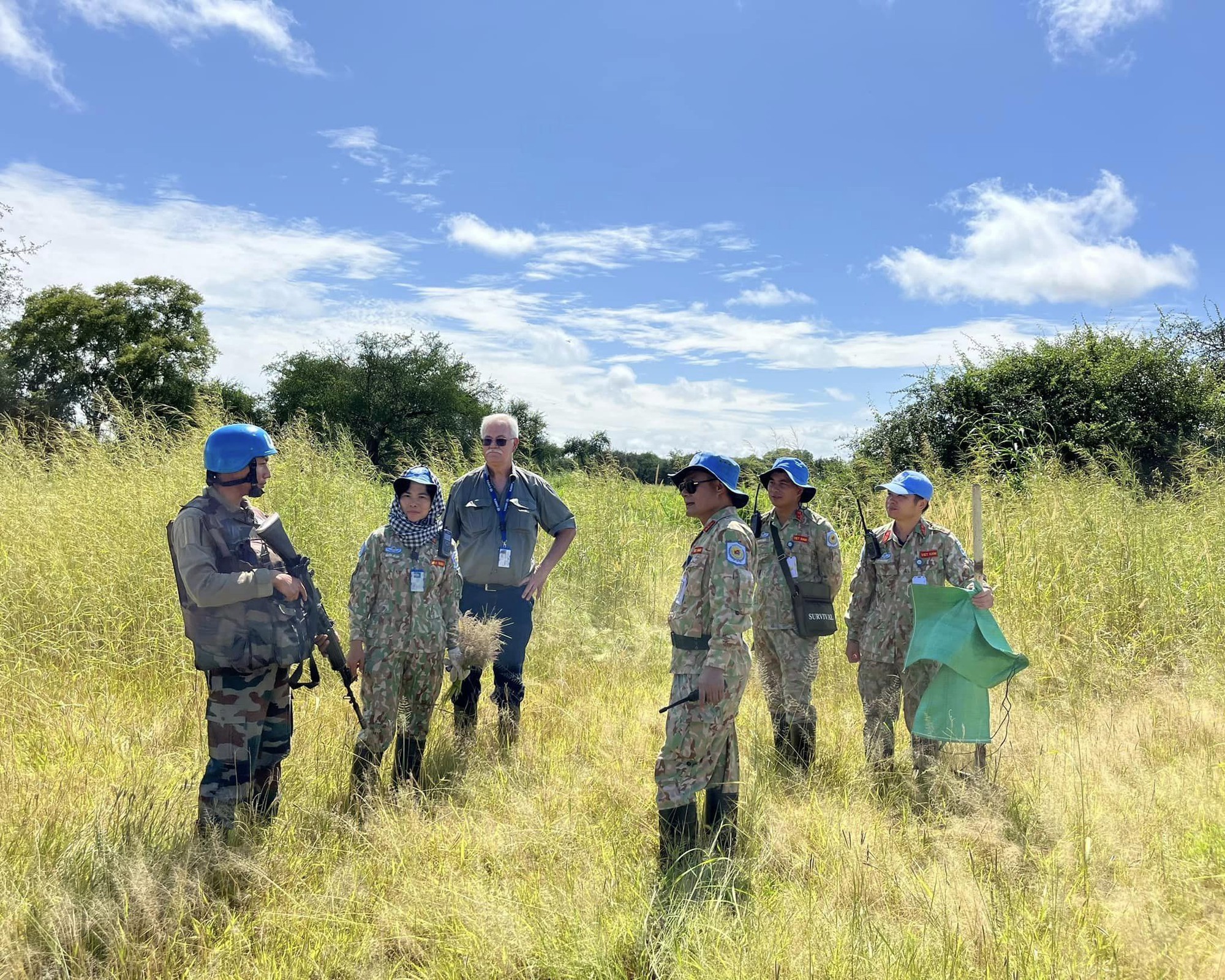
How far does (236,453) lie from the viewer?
3.39 meters

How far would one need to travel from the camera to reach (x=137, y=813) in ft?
11.6

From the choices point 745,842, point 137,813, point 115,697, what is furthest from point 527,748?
point 115,697

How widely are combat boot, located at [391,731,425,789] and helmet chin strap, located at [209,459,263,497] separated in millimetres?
1516

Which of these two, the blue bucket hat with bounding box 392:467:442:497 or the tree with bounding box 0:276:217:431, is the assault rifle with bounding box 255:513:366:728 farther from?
the tree with bounding box 0:276:217:431

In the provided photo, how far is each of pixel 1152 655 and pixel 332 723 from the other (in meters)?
6.81

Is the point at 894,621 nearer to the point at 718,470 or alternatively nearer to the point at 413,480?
the point at 718,470

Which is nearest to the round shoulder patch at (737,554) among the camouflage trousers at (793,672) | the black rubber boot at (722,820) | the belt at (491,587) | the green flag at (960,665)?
the black rubber boot at (722,820)

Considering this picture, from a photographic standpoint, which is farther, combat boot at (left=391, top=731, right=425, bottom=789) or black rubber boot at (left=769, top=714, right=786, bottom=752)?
black rubber boot at (left=769, top=714, right=786, bottom=752)

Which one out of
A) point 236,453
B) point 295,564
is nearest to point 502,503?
point 295,564

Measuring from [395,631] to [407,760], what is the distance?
72cm

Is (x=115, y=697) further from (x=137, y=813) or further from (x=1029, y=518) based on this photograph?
(x=1029, y=518)

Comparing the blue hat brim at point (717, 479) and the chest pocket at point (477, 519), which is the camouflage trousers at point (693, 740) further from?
the chest pocket at point (477, 519)

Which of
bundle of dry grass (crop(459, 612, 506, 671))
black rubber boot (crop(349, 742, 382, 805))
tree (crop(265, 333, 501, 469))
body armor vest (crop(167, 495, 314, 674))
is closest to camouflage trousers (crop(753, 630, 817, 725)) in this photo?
bundle of dry grass (crop(459, 612, 506, 671))

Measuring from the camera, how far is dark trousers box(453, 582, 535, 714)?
4.81 metres
